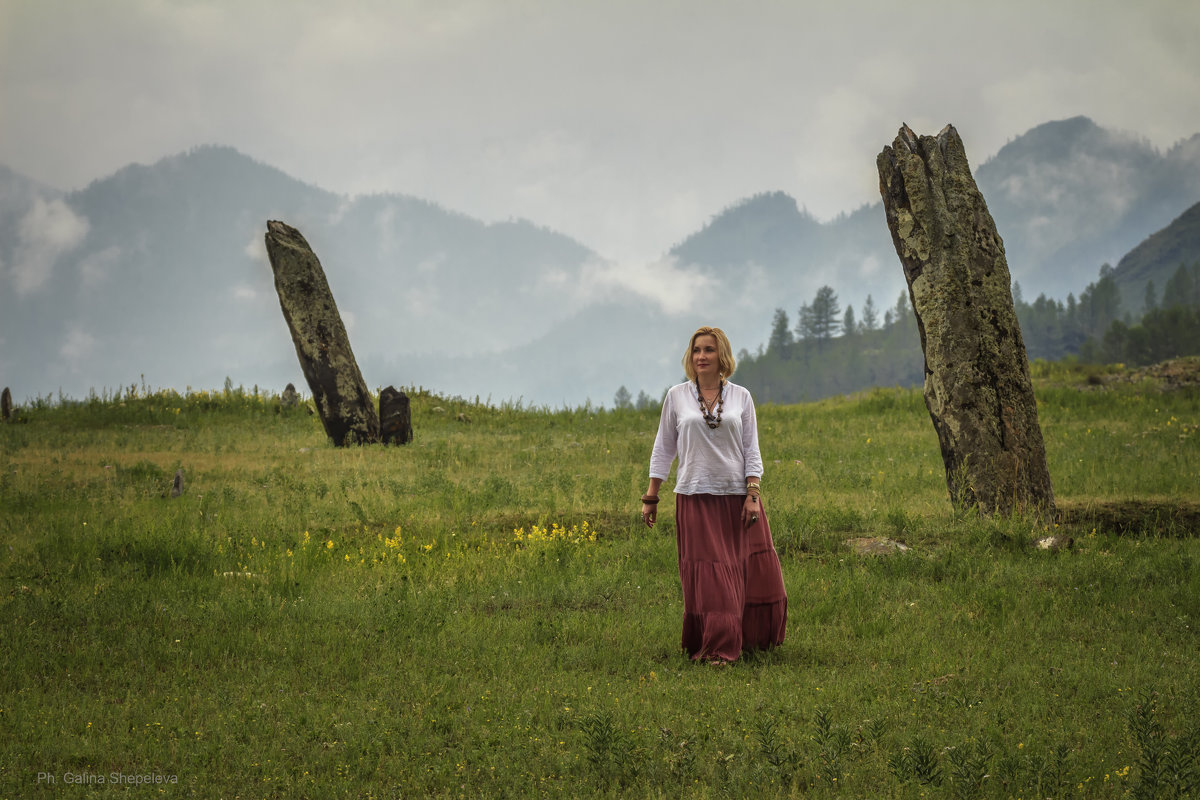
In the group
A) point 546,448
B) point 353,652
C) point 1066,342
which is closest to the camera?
point 353,652

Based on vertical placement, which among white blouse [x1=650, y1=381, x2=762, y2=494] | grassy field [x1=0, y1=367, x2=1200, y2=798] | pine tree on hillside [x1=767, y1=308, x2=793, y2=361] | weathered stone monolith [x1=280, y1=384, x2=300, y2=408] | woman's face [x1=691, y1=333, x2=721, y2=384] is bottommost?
grassy field [x1=0, y1=367, x2=1200, y2=798]

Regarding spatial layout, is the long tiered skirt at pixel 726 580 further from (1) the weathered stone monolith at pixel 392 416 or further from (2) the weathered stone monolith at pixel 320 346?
(2) the weathered stone monolith at pixel 320 346

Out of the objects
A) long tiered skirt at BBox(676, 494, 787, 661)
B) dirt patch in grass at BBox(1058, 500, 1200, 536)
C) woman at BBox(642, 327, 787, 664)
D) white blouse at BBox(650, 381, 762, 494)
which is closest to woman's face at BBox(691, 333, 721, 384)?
woman at BBox(642, 327, 787, 664)

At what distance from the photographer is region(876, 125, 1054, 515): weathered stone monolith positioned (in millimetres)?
11320

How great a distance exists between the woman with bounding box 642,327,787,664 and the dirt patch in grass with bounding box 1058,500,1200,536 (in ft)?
20.9

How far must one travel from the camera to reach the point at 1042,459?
1151cm

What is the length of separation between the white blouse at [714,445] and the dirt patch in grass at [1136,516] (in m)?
6.56

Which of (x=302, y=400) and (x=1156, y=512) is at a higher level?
(x=302, y=400)

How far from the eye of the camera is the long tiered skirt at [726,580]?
7.05 meters

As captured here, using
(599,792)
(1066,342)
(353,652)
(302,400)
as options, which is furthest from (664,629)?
(1066,342)

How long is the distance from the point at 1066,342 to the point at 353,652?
16934cm

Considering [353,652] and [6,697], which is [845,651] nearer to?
[353,652]

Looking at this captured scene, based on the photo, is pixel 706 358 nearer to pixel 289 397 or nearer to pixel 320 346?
pixel 320 346

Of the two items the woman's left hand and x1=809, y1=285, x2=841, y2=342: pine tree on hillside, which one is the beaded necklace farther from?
x1=809, y1=285, x2=841, y2=342: pine tree on hillside
